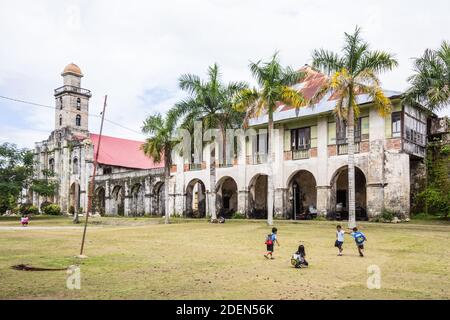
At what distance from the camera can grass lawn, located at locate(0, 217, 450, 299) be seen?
7922 millimetres

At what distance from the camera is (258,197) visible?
32625 millimetres

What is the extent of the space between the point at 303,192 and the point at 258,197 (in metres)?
3.45

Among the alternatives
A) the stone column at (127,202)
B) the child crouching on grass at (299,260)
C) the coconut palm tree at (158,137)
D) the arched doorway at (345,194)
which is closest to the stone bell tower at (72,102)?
the stone column at (127,202)

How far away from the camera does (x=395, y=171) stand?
77.5 feet

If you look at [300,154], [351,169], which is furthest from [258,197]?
[351,169]

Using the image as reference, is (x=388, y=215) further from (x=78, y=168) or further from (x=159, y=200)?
(x=78, y=168)

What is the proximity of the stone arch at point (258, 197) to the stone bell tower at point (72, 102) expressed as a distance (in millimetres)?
31742

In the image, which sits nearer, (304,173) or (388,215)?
(388,215)

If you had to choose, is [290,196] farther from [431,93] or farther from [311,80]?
[431,93]

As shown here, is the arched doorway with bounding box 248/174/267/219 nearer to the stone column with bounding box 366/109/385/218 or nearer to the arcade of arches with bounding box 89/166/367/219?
the arcade of arches with bounding box 89/166/367/219

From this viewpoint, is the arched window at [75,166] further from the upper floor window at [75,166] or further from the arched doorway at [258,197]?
the arched doorway at [258,197]

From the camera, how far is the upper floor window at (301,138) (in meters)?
27.9

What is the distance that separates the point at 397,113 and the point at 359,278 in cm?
1685
